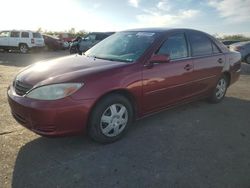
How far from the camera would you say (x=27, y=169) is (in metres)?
3.30

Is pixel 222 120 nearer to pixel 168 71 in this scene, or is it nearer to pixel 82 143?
pixel 168 71

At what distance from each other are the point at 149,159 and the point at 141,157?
0.11 meters

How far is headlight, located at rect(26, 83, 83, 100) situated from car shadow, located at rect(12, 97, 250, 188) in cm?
77

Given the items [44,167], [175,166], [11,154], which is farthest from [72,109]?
[175,166]

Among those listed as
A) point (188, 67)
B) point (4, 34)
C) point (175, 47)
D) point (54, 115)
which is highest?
point (4, 34)

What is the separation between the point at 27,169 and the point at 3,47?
2067cm

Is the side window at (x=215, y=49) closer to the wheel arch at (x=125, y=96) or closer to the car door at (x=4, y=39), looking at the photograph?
the wheel arch at (x=125, y=96)

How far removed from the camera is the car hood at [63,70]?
3.65m

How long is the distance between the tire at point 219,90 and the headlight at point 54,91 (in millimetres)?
3566

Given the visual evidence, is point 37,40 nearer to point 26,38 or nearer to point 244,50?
point 26,38

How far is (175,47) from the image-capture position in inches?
195

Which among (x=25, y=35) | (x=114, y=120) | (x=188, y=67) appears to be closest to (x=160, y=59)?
(x=188, y=67)

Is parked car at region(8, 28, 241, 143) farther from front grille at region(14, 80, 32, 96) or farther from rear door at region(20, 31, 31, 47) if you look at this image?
rear door at region(20, 31, 31, 47)

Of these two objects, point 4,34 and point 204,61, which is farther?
point 4,34
